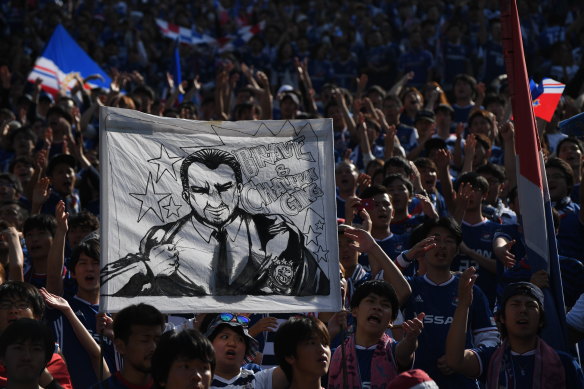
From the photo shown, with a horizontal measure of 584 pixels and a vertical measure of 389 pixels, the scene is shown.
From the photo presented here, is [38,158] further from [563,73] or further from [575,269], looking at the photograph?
[563,73]

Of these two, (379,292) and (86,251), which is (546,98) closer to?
(379,292)

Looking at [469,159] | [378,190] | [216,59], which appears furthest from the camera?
[216,59]

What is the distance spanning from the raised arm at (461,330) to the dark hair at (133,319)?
1.49 metres

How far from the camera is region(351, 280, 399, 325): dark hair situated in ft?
18.7

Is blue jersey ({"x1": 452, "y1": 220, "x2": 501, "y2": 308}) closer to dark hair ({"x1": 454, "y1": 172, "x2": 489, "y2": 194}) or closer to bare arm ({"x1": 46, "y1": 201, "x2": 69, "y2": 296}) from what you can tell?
dark hair ({"x1": 454, "y1": 172, "x2": 489, "y2": 194})

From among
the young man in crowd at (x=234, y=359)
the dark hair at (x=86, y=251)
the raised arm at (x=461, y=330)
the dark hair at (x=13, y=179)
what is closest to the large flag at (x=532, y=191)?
the raised arm at (x=461, y=330)

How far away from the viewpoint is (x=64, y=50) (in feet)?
48.6

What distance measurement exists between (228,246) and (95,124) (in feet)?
24.5

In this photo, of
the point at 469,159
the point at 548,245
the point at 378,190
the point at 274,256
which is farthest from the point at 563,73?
the point at 274,256

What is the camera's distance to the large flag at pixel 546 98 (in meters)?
9.16

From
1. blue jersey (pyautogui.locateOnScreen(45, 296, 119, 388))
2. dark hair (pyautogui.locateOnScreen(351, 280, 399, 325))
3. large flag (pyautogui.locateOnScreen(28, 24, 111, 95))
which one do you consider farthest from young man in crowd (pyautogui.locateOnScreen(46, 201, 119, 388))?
large flag (pyautogui.locateOnScreen(28, 24, 111, 95))

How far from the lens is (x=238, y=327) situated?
544cm

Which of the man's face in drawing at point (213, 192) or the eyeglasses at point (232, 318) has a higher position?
the man's face in drawing at point (213, 192)

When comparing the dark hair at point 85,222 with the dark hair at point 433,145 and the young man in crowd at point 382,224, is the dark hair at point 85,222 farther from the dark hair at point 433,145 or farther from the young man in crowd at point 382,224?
the dark hair at point 433,145
